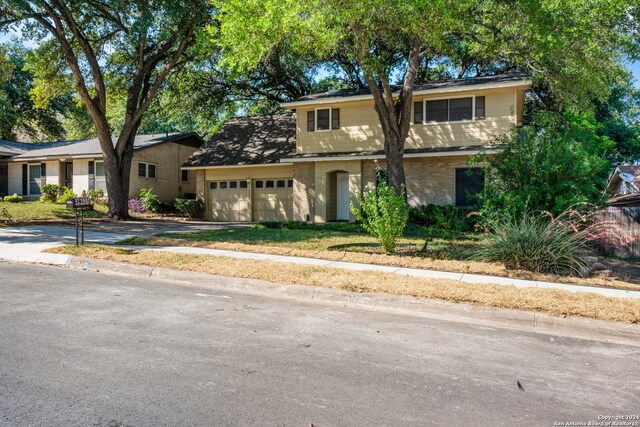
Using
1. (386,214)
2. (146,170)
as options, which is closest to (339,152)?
(386,214)

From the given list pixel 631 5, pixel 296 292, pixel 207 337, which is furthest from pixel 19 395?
pixel 631 5

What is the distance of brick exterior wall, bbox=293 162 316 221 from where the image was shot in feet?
79.9

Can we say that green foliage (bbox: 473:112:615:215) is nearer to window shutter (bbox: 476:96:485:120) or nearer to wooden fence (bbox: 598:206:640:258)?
wooden fence (bbox: 598:206:640:258)

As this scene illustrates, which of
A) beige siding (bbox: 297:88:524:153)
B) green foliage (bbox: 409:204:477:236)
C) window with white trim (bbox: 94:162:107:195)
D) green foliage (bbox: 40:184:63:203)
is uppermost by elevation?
beige siding (bbox: 297:88:524:153)

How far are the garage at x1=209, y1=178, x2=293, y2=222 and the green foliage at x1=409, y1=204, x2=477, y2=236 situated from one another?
8118 millimetres

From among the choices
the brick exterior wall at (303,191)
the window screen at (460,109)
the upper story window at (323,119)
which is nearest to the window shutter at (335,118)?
the upper story window at (323,119)

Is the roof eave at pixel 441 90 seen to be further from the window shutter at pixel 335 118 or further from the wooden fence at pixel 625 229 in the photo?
the wooden fence at pixel 625 229

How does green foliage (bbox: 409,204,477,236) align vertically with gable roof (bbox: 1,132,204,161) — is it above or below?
Answer: below

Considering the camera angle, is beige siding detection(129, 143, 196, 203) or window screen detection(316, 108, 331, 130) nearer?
window screen detection(316, 108, 331, 130)

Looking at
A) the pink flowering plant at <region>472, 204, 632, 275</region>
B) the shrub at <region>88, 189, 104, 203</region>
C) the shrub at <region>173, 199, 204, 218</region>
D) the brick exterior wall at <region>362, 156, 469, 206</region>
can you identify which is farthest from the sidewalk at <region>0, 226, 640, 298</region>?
the shrub at <region>88, 189, 104, 203</region>

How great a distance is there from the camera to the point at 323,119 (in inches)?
955

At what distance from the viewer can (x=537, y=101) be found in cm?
3089

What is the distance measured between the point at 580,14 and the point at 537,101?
17.9m

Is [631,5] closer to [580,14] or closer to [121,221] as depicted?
[580,14]
